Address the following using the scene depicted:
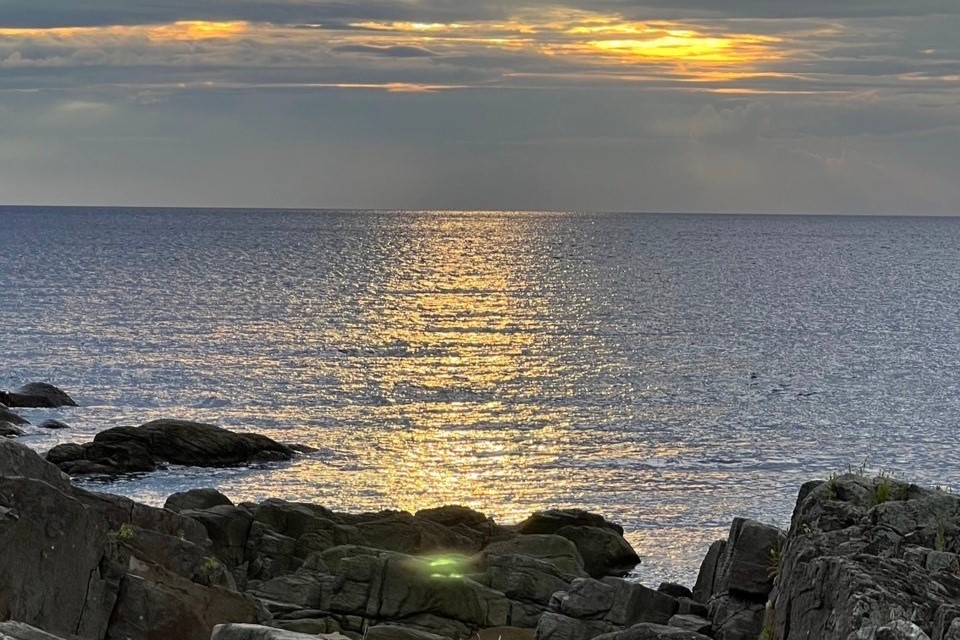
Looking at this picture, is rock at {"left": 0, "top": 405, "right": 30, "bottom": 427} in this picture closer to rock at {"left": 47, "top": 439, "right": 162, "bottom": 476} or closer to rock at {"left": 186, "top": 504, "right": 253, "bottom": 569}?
rock at {"left": 47, "top": 439, "right": 162, "bottom": 476}

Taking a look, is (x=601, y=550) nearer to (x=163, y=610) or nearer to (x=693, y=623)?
(x=693, y=623)

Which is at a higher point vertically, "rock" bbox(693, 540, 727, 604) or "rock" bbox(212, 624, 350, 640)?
"rock" bbox(212, 624, 350, 640)

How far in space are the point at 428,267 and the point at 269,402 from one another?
5026 inches

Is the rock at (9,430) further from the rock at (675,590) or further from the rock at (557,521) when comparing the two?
the rock at (675,590)

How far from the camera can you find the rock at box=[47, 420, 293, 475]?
4969 cm

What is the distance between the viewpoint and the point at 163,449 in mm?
51844

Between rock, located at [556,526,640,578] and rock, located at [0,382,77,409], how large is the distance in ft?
116

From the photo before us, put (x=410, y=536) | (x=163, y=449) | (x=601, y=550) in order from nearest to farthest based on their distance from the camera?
(x=410, y=536) < (x=601, y=550) < (x=163, y=449)

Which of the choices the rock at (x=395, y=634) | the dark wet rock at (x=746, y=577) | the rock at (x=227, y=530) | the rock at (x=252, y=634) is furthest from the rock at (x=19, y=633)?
the rock at (x=227, y=530)

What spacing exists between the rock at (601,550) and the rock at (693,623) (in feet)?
40.8

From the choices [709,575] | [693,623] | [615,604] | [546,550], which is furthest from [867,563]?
[546,550]

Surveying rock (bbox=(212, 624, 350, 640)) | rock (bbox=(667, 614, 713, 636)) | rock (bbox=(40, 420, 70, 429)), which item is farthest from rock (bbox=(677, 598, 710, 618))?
rock (bbox=(40, 420, 70, 429))

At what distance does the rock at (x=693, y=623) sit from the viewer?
23.8 meters

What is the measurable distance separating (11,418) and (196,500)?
2484 cm
